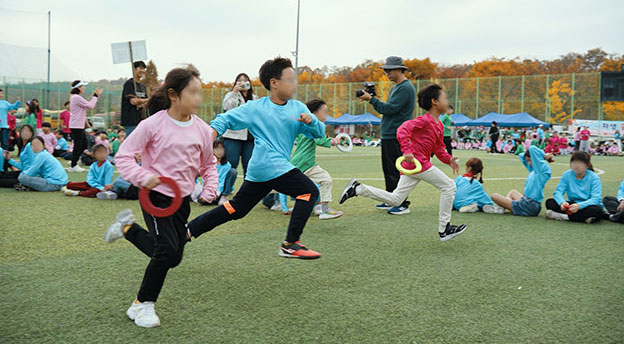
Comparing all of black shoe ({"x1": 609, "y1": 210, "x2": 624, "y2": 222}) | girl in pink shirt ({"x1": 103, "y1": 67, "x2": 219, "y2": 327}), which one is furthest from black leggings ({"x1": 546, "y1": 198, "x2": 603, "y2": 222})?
girl in pink shirt ({"x1": 103, "y1": 67, "x2": 219, "y2": 327})

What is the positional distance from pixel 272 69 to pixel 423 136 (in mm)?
2133

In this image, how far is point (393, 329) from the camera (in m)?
3.05

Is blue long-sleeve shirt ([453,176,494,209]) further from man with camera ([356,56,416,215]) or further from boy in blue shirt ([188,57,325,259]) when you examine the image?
boy in blue shirt ([188,57,325,259])

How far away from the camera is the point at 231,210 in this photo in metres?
4.53

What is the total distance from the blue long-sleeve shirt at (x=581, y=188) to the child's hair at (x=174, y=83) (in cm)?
550

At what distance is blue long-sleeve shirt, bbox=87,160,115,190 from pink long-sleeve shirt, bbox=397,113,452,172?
540 cm

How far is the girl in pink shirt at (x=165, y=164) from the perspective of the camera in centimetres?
314

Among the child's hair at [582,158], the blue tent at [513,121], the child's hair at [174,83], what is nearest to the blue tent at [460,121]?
the blue tent at [513,121]

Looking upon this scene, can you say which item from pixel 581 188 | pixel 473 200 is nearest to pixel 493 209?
pixel 473 200

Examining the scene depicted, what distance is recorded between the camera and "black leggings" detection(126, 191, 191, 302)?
3.15 meters

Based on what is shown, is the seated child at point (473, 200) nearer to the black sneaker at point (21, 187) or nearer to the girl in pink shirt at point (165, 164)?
the girl in pink shirt at point (165, 164)

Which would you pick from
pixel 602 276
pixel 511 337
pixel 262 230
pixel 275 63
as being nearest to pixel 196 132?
pixel 275 63

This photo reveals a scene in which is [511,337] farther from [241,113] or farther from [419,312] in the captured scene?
[241,113]

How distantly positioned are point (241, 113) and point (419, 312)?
233cm
